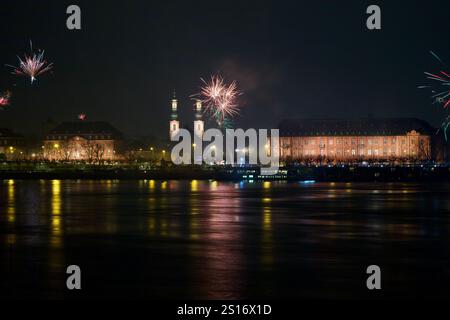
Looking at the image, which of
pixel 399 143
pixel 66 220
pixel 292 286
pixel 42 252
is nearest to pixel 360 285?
pixel 292 286

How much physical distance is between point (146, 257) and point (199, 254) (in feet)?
4.56

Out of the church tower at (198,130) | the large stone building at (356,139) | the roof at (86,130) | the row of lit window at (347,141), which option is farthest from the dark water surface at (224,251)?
the roof at (86,130)

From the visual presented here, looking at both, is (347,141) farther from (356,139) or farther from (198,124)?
(198,124)

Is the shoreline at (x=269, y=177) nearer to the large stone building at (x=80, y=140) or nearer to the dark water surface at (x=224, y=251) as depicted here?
the dark water surface at (x=224, y=251)

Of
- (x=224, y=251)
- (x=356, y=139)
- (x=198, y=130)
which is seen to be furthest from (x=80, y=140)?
(x=224, y=251)

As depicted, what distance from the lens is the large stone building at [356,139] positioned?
581ft

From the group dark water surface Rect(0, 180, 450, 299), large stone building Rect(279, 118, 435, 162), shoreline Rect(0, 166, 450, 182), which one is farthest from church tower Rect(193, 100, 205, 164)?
dark water surface Rect(0, 180, 450, 299)

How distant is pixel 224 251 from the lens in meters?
20.5

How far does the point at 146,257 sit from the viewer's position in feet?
63.9

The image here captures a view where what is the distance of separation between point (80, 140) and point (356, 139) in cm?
6485

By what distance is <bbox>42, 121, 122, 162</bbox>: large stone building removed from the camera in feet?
593

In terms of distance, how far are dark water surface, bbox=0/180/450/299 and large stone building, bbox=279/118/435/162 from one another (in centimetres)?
14396

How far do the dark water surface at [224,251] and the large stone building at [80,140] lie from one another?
147308 mm

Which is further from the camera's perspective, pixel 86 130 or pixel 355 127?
pixel 86 130
